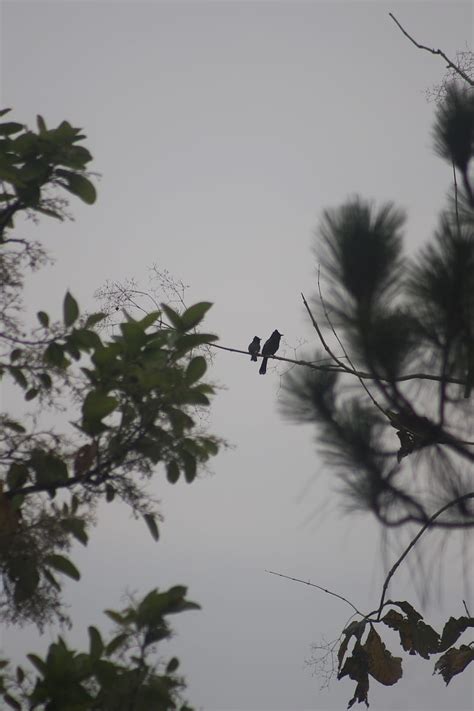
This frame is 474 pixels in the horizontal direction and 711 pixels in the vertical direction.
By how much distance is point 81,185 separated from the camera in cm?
169

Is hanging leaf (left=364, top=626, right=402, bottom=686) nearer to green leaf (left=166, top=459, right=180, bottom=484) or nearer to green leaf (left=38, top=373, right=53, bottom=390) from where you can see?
green leaf (left=166, top=459, right=180, bottom=484)

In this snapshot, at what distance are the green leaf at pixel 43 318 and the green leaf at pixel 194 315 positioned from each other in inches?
11.2

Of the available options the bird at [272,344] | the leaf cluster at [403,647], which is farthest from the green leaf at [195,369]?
the bird at [272,344]

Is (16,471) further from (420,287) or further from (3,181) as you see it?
(420,287)

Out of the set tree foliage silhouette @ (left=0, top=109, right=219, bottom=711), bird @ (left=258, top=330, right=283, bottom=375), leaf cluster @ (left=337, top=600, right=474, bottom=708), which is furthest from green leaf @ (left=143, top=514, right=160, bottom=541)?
bird @ (left=258, top=330, right=283, bottom=375)

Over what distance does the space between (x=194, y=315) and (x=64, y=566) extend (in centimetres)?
57

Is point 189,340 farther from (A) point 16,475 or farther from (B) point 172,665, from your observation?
(B) point 172,665

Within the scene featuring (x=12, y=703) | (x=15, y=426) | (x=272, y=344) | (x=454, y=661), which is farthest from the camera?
(x=272, y=344)

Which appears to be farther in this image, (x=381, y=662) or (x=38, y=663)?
(x=381, y=662)

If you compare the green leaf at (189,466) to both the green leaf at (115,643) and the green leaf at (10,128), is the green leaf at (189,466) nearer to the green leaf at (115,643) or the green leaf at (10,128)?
the green leaf at (115,643)

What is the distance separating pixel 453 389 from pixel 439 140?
113cm

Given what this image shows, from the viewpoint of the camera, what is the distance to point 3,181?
1.61 m

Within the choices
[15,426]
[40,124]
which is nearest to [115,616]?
[15,426]

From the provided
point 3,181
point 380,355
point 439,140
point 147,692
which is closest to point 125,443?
point 147,692
